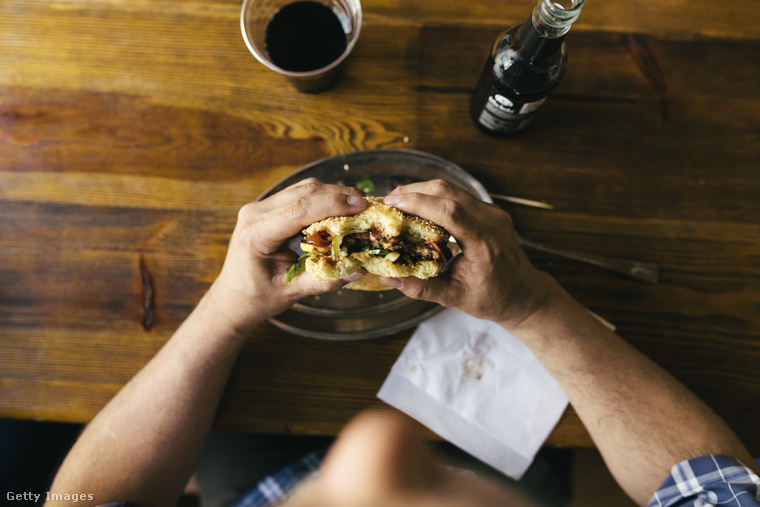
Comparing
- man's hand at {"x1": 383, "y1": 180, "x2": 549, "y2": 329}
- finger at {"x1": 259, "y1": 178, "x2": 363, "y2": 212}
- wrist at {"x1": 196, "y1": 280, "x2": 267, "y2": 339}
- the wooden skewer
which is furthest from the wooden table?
finger at {"x1": 259, "y1": 178, "x2": 363, "y2": 212}

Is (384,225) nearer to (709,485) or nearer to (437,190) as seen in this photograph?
(437,190)

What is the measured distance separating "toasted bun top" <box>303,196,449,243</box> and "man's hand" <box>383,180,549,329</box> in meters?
0.03

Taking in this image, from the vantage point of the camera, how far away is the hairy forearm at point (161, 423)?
1062 mm

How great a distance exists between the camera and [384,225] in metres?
0.92

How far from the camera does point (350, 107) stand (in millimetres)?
1286

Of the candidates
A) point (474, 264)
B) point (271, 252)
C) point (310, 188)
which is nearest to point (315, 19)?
point (310, 188)

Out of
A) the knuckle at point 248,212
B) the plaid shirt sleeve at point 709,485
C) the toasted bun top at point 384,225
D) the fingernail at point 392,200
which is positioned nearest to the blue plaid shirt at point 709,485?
the plaid shirt sleeve at point 709,485

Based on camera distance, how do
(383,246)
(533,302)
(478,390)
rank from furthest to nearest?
(478,390) < (533,302) < (383,246)

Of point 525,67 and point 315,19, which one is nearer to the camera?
point 525,67

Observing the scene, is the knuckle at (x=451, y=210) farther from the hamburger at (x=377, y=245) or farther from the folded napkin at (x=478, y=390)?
the folded napkin at (x=478, y=390)

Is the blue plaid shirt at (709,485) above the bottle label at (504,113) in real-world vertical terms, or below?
below

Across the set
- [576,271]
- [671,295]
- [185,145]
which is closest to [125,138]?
[185,145]

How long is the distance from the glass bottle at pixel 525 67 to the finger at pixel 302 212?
441 millimetres

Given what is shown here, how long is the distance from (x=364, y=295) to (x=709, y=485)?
0.89 m
